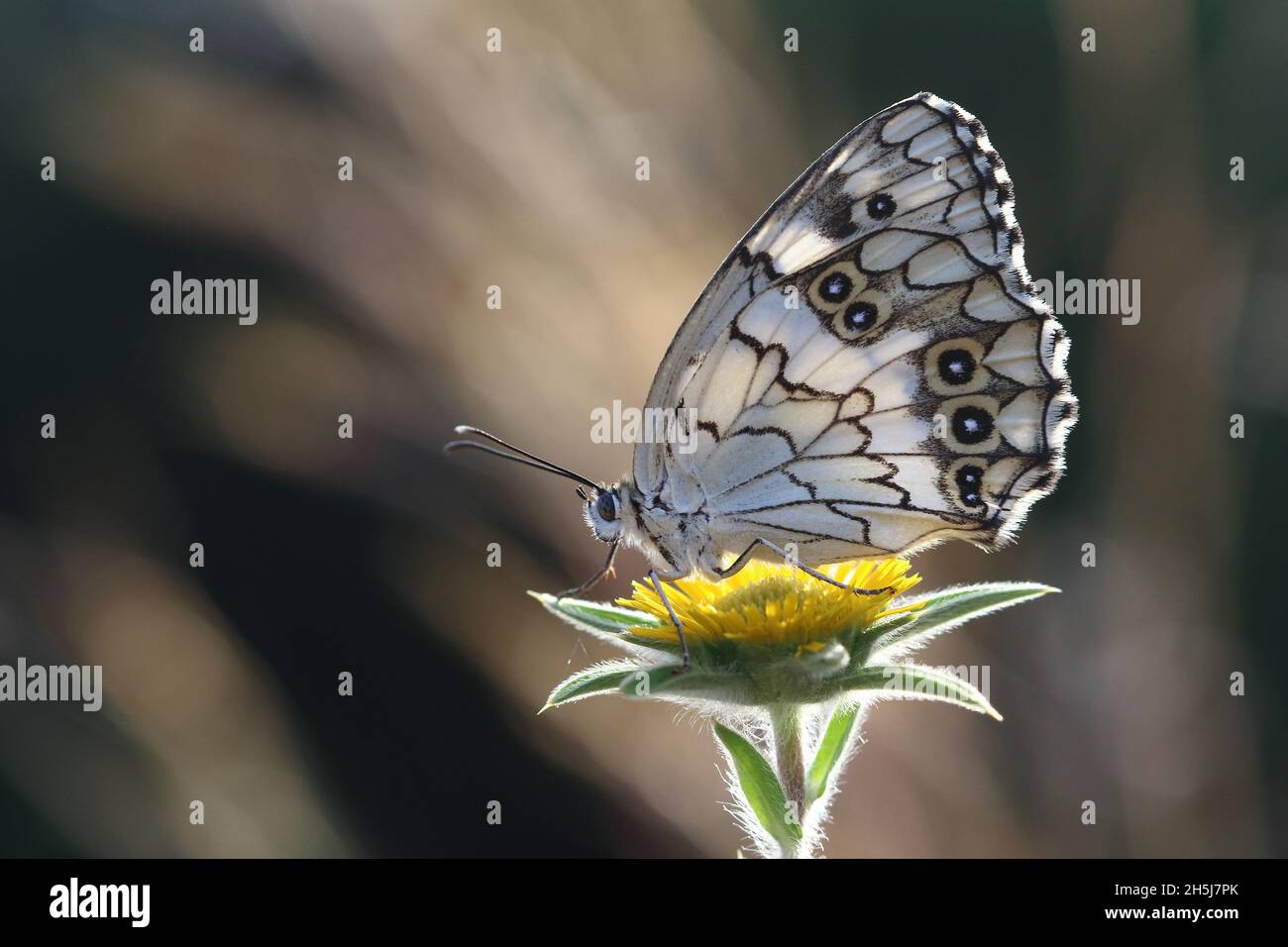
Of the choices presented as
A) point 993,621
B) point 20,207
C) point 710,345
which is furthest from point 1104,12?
point 20,207

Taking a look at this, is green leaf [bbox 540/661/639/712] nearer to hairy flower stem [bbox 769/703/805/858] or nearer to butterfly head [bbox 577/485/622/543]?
hairy flower stem [bbox 769/703/805/858]

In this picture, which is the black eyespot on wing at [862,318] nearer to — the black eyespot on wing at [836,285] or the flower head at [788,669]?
the black eyespot on wing at [836,285]

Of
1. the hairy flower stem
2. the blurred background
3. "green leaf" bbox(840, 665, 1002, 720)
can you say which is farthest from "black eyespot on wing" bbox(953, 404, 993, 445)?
the blurred background

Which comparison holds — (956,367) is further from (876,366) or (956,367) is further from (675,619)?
(675,619)

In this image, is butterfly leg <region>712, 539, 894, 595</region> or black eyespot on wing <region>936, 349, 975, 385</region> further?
black eyespot on wing <region>936, 349, 975, 385</region>

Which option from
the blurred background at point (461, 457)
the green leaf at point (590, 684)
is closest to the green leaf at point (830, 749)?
the green leaf at point (590, 684)

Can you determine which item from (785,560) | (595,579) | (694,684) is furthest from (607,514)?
(694,684)

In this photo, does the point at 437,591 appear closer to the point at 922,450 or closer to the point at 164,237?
the point at 164,237
